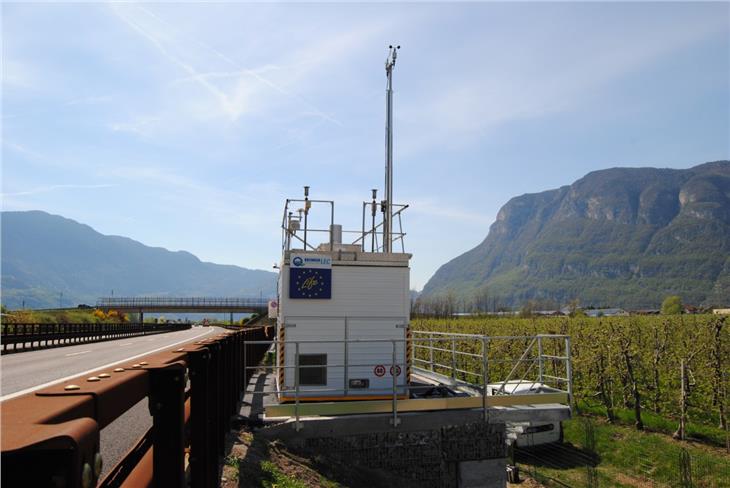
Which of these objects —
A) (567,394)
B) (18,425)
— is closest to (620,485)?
(567,394)

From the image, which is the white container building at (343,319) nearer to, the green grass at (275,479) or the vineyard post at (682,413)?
the green grass at (275,479)

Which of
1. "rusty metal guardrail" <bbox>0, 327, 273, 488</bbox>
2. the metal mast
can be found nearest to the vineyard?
the metal mast

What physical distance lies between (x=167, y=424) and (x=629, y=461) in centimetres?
2116

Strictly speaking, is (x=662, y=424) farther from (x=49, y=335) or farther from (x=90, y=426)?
(x=49, y=335)

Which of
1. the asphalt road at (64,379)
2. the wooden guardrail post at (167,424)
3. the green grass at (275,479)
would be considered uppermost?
the wooden guardrail post at (167,424)

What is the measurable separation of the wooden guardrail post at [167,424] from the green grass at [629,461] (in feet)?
A: 60.1

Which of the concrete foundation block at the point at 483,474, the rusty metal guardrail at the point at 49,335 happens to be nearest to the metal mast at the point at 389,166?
the concrete foundation block at the point at 483,474

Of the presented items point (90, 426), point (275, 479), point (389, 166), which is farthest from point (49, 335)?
point (90, 426)

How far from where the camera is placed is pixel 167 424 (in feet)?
9.23

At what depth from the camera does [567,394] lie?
12766 mm

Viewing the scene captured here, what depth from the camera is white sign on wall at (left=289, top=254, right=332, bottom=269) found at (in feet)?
42.0

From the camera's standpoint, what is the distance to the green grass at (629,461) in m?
18.1

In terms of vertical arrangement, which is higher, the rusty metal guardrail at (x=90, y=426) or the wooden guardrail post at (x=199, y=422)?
the rusty metal guardrail at (x=90, y=426)

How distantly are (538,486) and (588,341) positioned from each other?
43.3ft
